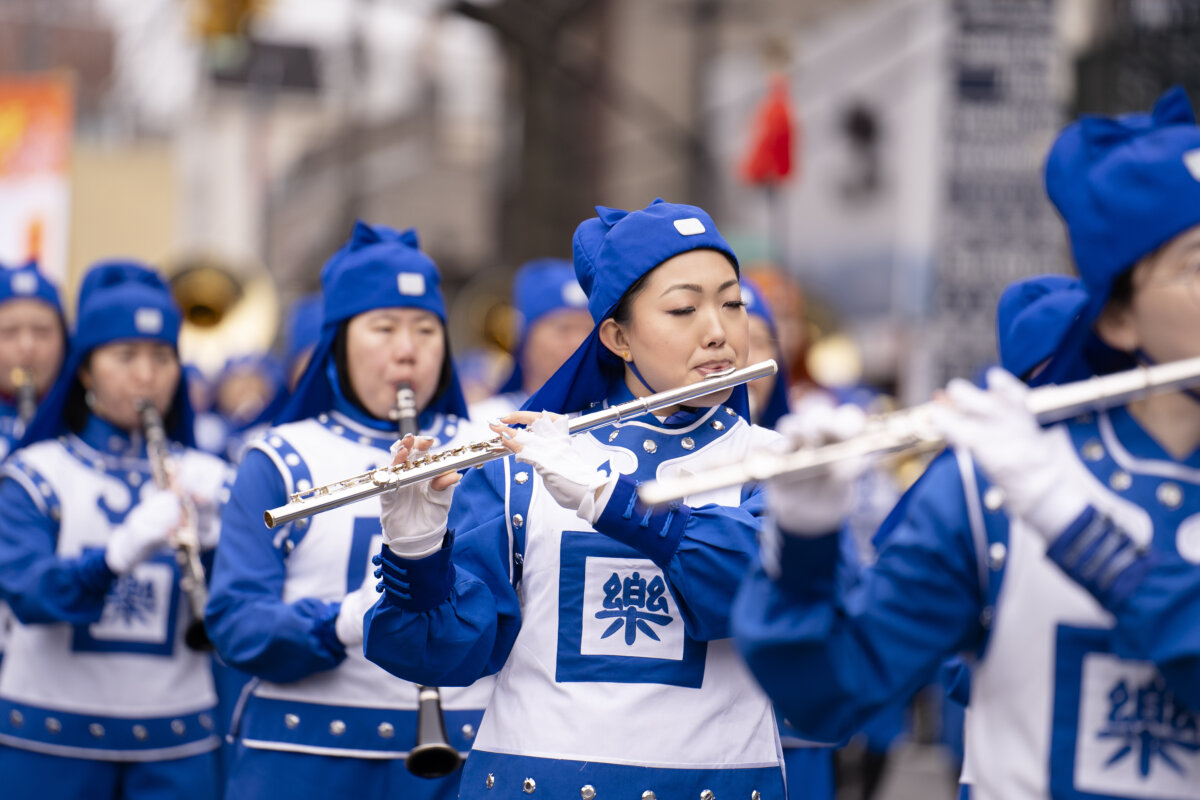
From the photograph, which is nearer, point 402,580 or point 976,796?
point 976,796

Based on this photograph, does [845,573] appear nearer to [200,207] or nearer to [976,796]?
[976,796]

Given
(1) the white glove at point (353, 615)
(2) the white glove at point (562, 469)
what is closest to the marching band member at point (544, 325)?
(1) the white glove at point (353, 615)

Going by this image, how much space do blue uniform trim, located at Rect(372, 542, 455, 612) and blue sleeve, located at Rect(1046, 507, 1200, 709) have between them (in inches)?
52.2

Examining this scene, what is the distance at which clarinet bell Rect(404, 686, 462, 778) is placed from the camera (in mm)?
3848

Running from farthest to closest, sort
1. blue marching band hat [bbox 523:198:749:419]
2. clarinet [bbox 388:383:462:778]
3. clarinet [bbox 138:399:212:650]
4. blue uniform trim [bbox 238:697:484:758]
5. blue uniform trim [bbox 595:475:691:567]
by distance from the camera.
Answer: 1. clarinet [bbox 138:399:212:650]
2. blue uniform trim [bbox 238:697:484:758]
3. clarinet [bbox 388:383:462:778]
4. blue marching band hat [bbox 523:198:749:419]
5. blue uniform trim [bbox 595:475:691:567]

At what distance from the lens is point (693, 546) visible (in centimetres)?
315

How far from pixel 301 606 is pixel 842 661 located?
2.17m

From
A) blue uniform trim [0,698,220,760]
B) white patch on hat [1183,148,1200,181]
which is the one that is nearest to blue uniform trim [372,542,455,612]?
white patch on hat [1183,148,1200,181]

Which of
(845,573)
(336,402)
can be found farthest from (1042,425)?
(336,402)

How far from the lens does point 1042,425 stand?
2520 mm

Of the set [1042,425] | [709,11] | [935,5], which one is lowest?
[1042,425]

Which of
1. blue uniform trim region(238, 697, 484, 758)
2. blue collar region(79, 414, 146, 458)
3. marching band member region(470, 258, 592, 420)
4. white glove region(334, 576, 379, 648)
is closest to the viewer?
white glove region(334, 576, 379, 648)

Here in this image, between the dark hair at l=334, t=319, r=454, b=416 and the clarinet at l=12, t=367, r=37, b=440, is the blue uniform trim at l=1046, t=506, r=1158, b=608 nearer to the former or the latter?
the dark hair at l=334, t=319, r=454, b=416

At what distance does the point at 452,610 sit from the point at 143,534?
192 centimetres
